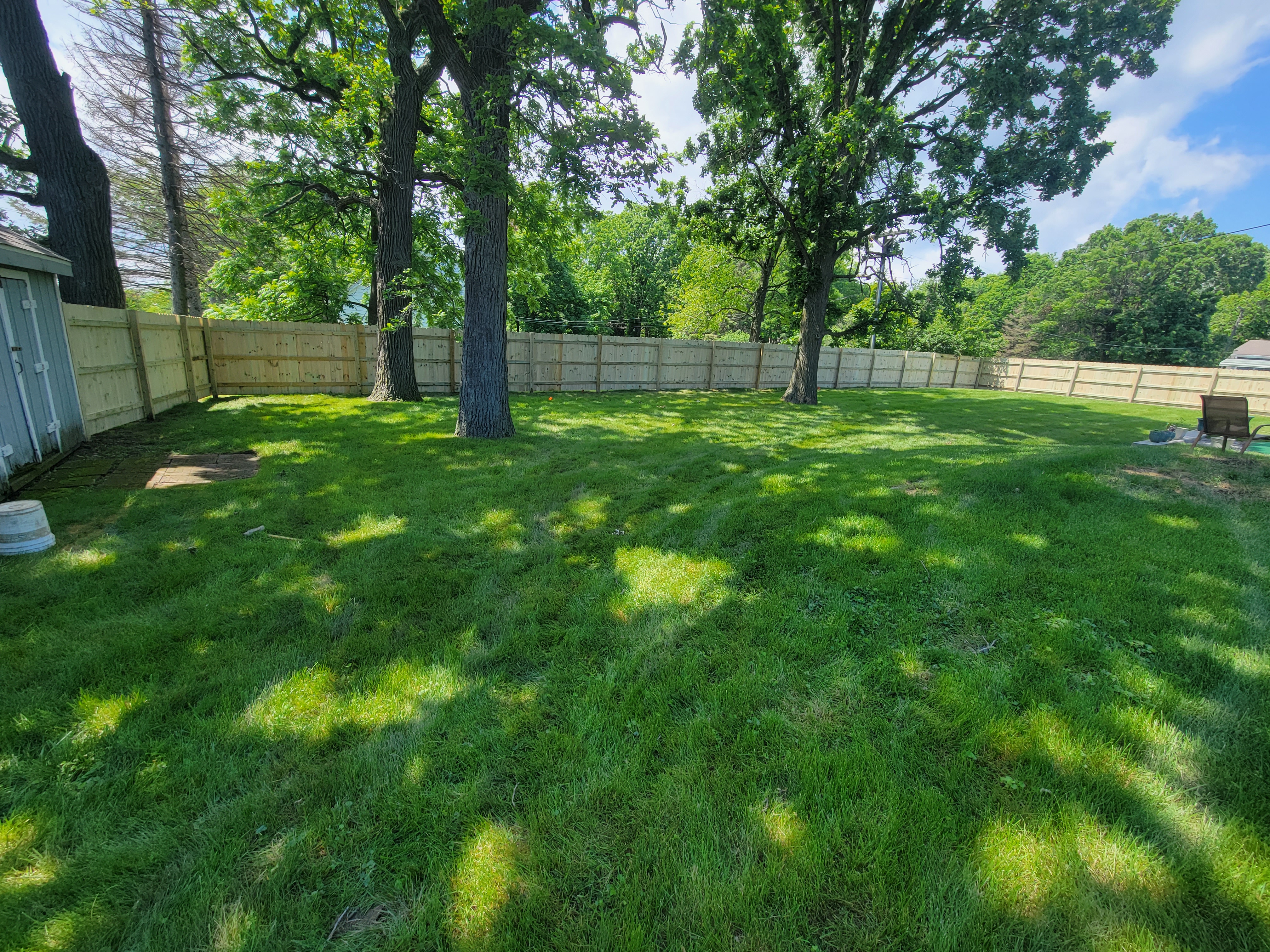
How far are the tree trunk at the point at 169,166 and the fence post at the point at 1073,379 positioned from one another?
32.5m

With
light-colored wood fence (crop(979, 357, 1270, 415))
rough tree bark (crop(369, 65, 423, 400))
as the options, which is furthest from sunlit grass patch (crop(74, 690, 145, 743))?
light-colored wood fence (crop(979, 357, 1270, 415))

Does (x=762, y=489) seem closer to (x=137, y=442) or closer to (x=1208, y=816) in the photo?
(x=1208, y=816)

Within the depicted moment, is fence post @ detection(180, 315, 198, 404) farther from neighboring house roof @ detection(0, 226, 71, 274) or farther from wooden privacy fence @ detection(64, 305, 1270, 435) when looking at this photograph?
neighboring house roof @ detection(0, 226, 71, 274)

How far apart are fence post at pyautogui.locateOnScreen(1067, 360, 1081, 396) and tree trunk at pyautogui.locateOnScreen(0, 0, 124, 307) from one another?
30611 mm

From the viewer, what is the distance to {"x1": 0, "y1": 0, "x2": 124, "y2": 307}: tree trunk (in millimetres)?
6574

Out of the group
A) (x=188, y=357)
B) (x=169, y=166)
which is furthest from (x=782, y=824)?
(x=169, y=166)

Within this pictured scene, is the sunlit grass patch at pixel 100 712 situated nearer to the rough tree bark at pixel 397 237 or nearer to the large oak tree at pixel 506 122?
the large oak tree at pixel 506 122

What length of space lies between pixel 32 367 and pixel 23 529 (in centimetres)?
327

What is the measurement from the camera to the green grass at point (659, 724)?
1.43 m

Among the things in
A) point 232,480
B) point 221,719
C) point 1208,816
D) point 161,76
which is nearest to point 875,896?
point 1208,816

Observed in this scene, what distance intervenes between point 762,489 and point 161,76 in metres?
17.5

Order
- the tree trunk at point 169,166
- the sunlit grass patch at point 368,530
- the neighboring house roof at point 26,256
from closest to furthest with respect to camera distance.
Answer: the sunlit grass patch at point 368,530 → the neighboring house roof at point 26,256 → the tree trunk at point 169,166

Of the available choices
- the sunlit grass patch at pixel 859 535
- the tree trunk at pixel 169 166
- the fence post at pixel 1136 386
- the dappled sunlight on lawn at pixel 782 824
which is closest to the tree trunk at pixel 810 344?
the sunlit grass patch at pixel 859 535

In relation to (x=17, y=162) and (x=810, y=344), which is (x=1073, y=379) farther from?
(x=17, y=162)
